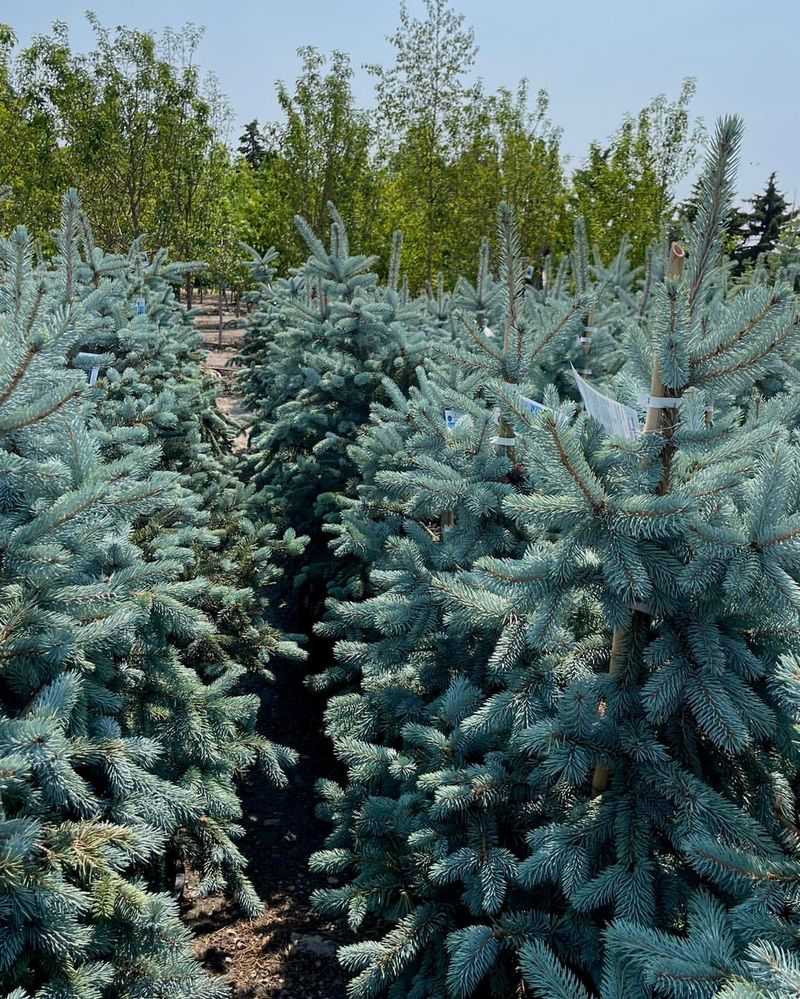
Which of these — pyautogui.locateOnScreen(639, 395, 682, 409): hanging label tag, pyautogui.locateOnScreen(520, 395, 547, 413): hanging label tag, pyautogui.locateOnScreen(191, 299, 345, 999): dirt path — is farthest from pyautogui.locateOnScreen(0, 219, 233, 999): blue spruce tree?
pyautogui.locateOnScreen(639, 395, 682, 409): hanging label tag

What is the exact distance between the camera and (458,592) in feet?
7.75

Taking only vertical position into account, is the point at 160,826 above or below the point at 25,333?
below

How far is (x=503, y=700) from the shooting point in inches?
90.7

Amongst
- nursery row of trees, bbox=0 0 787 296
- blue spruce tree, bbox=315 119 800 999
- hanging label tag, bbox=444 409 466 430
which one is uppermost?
nursery row of trees, bbox=0 0 787 296

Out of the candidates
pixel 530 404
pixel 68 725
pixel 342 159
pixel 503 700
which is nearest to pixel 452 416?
pixel 530 404

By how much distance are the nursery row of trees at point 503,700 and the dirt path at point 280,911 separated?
0.80 feet

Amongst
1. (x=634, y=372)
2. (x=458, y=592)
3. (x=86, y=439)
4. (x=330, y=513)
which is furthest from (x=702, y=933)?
(x=330, y=513)

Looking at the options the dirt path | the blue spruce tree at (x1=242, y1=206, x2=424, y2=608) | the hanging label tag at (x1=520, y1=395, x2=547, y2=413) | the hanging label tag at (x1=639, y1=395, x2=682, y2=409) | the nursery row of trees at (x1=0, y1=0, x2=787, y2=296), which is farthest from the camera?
the nursery row of trees at (x1=0, y1=0, x2=787, y2=296)

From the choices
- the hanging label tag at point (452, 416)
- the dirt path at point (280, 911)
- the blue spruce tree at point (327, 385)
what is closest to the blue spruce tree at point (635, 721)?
the dirt path at point (280, 911)

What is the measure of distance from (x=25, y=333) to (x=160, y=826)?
1.51 metres

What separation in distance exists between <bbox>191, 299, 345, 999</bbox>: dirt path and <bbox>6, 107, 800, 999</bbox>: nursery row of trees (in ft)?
0.80

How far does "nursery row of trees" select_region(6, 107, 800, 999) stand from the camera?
5.87ft

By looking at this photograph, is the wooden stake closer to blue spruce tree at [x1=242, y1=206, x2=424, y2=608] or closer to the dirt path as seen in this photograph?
the dirt path

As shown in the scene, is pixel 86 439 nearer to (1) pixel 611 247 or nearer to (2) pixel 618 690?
(2) pixel 618 690
